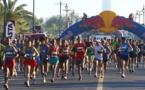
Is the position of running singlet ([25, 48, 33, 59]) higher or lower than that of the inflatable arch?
lower

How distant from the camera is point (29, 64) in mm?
19500

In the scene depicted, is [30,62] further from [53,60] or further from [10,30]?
[10,30]

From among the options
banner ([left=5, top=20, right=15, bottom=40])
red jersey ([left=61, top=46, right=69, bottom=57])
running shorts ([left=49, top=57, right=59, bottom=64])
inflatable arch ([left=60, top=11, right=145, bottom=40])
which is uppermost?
inflatable arch ([left=60, top=11, right=145, bottom=40])

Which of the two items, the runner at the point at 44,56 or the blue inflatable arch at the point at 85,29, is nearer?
the runner at the point at 44,56

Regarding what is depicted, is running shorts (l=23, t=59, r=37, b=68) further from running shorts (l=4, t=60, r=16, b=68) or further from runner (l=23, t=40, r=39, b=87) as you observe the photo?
running shorts (l=4, t=60, r=16, b=68)

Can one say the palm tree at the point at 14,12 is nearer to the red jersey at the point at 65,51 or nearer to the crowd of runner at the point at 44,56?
the crowd of runner at the point at 44,56

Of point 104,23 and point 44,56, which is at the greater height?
point 104,23

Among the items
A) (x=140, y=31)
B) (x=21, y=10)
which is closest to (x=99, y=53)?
(x=140, y=31)

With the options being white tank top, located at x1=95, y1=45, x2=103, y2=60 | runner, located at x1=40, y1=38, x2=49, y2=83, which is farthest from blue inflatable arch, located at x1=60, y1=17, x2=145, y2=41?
runner, located at x1=40, y1=38, x2=49, y2=83

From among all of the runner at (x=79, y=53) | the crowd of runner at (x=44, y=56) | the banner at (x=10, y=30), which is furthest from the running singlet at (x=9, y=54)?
the banner at (x=10, y=30)

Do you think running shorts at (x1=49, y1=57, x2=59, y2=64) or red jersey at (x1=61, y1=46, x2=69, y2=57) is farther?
red jersey at (x1=61, y1=46, x2=69, y2=57)

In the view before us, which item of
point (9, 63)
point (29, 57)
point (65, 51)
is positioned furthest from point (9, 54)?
point (65, 51)

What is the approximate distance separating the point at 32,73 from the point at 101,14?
23234 mm

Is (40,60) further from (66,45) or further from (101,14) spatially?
(101,14)
